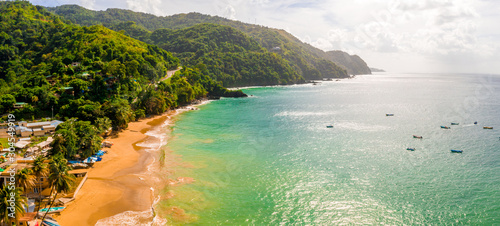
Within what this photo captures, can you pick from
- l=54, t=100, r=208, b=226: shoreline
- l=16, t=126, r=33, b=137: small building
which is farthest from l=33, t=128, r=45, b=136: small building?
l=54, t=100, r=208, b=226: shoreline

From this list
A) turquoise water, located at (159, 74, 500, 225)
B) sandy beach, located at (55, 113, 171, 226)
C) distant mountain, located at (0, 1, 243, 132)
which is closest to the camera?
sandy beach, located at (55, 113, 171, 226)

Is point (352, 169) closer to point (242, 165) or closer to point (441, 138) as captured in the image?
point (242, 165)

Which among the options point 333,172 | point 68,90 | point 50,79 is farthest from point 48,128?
point 333,172

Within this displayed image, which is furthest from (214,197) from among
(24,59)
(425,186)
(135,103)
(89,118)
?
(24,59)

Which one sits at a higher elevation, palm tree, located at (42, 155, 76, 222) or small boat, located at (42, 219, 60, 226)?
palm tree, located at (42, 155, 76, 222)

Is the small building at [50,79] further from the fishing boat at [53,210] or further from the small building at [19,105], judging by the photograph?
the fishing boat at [53,210]

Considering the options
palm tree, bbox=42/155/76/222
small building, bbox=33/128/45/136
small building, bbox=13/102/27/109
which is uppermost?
small building, bbox=13/102/27/109

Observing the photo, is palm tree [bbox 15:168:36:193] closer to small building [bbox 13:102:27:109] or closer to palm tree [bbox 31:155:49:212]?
palm tree [bbox 31:155:49:212]

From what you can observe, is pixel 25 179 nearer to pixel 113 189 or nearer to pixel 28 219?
pixel 28 219
